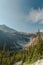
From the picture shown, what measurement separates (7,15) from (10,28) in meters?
0.33

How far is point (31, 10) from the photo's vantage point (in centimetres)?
Answer: 481

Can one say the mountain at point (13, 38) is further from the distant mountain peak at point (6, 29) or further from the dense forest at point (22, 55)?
the dense forest at point (22, 55)

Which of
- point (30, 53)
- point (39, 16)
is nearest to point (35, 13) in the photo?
A: point (39, 16)

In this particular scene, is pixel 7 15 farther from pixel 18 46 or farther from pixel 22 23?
pixel 18 46

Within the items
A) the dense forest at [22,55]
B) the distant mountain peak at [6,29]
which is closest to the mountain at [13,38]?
the distant mountain peak at [6,29]

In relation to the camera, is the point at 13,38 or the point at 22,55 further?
the point at 13,38

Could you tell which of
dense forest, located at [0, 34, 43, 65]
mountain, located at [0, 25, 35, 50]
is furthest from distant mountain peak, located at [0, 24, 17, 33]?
dense forest, located at [0, 34, 43, 65]

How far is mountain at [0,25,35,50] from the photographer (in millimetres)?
4648

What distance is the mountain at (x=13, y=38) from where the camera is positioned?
15.3ft

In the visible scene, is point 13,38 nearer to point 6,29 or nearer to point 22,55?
point 6,29

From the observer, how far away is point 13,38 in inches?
185

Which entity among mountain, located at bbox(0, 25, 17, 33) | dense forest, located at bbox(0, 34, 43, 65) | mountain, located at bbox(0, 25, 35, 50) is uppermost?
mountain, located at bbox(0, 25, 17, 33)

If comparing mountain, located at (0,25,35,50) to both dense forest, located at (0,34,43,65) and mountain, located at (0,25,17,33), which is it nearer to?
mountain, located at (0,25,17,33)

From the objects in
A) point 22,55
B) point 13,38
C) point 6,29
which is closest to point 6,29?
point 6,29
